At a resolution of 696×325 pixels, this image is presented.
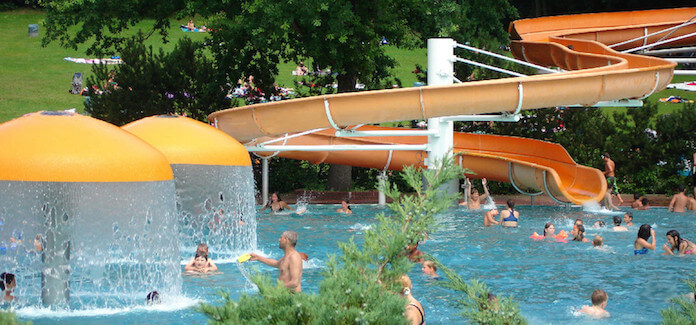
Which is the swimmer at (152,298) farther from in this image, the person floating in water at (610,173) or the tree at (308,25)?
the person floating in water at (610,173)

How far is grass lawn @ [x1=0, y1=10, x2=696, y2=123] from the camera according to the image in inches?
1273

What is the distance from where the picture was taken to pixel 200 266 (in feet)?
42.4

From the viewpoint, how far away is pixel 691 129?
22516 mm

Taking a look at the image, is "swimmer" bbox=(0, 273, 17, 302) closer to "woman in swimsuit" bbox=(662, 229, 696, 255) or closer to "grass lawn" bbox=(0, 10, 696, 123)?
"woman in swimsuit" bbox=(662, 229, 696, 255)

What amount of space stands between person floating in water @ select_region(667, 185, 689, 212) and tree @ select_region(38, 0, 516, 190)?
625 centimetres

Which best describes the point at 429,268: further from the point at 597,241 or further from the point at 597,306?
the point at 597,241

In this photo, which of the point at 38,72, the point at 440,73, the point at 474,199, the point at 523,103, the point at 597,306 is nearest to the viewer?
the point at 597,306

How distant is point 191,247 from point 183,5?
9.65 m

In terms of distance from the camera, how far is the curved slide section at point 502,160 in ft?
65.8

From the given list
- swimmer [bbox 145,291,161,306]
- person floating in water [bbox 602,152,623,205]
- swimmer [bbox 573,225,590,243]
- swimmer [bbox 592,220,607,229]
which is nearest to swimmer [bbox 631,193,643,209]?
person floating in water [bbox 602,152,623,205]

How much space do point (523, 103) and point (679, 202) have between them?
258 inches

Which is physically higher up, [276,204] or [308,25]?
[308,25]

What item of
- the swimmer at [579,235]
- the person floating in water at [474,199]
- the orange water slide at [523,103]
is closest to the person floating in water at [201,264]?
the orange water slide at [523,103]

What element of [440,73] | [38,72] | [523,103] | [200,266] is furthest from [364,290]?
[38,72]
